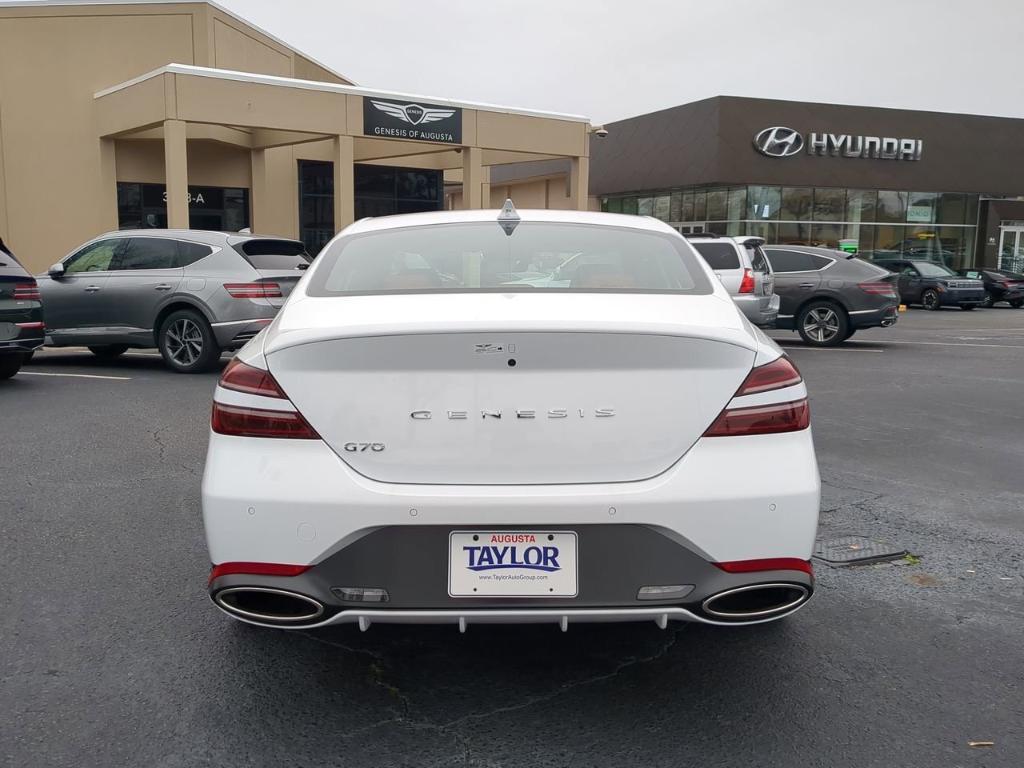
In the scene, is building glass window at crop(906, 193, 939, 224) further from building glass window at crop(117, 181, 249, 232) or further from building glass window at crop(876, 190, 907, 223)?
building glass window at crop(117, 181, 249, 232)

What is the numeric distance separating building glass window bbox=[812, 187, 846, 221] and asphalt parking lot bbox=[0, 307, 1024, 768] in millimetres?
31733

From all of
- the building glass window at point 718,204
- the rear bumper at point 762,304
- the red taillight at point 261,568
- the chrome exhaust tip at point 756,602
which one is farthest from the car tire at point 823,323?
the building glass window at point 718,204

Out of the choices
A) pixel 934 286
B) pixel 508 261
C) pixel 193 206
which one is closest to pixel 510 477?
pixel 508 261

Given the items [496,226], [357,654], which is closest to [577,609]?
[357,654]

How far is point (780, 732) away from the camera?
269 centimetres

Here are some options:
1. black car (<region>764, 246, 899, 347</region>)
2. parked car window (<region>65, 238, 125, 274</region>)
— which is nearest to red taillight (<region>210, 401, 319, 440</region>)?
parked car window (<region>65, 238, 125, 274</region>)

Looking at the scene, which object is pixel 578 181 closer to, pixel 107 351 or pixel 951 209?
pixel 107 351

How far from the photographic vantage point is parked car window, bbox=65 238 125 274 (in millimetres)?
10961

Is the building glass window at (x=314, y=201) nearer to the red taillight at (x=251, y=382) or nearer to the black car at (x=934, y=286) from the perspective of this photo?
the black car at (x=934, y=286)

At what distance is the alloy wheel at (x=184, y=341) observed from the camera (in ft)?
34.2

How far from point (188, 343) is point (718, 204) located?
27563 mm

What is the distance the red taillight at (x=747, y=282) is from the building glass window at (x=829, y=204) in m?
23.8

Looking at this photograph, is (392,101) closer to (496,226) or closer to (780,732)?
(496,226)

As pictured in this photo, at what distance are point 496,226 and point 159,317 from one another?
26.0 ft
